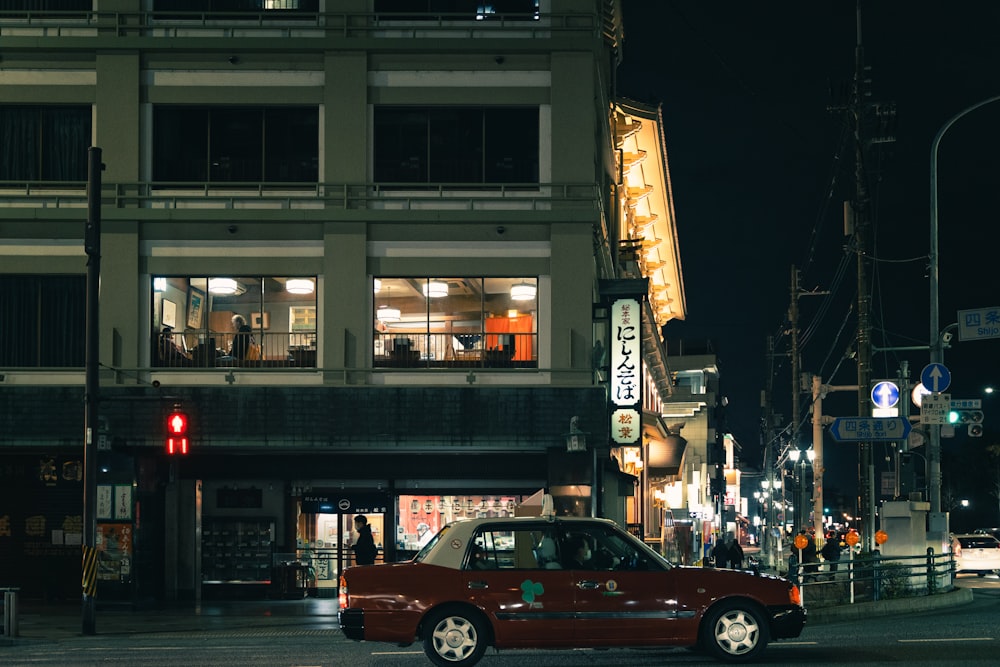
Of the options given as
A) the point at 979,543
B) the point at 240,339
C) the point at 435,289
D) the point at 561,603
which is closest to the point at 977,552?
the point at 979,543

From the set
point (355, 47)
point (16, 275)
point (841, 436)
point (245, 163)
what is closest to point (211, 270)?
point (245, 163)

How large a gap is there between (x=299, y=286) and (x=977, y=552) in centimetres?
3085

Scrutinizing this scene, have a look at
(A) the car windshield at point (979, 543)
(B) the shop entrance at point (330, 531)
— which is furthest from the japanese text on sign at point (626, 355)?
(A) the car windshield at point (979, 543)

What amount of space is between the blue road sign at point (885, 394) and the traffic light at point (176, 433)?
57.8ft

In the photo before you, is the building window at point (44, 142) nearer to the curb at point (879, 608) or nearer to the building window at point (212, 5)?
the building window at point (212, 5)

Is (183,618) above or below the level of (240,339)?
Answer: below

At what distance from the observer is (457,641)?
44.9 feet

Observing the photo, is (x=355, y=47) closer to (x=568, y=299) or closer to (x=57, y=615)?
(x=568, y=299)


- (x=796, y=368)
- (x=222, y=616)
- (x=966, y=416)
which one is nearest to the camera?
(x=222, y=616)

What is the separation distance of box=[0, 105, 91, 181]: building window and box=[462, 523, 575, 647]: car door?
17809 millimetres

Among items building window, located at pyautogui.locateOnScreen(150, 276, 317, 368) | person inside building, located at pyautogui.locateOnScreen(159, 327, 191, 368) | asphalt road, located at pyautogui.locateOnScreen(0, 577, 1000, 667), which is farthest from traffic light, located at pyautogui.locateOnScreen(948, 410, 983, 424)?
person inside building, located at pyautogui.locateOnScreen(159, 327, 191, 368)

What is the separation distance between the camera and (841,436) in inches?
1136

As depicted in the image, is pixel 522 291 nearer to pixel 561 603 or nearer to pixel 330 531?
pixel 330 531

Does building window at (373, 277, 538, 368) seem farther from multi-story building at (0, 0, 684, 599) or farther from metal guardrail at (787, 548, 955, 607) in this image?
metal guardrail at (787, 548, 955, 607)
